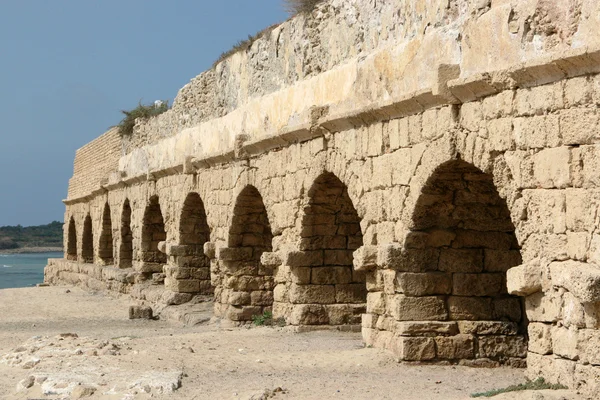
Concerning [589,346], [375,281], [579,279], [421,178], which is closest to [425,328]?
[375,281]

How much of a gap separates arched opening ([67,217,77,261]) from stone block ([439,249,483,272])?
67.2 feet

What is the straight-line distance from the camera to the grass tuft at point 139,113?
64.3 ft

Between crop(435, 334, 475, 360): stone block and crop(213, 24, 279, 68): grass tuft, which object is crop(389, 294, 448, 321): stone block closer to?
crop(435, 334, 475, 360): stone block

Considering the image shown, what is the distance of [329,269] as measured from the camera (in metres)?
10.8

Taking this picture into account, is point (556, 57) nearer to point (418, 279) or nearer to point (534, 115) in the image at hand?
point (534, 115)

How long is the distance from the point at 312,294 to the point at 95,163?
581 inches

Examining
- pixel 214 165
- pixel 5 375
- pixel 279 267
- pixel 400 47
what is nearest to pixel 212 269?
pixel 214 165

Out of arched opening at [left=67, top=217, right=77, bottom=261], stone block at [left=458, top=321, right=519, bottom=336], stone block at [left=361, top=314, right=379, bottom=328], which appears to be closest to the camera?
stone block at [left=458, top=321, right=519, bottom=336]

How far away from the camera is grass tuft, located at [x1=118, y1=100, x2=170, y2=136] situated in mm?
19594

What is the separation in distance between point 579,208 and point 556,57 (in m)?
1.02

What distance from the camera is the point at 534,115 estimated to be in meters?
6.73

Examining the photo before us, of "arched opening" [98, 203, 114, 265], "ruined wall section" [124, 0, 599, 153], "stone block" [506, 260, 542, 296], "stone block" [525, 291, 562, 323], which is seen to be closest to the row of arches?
"ruined wall section" [124, 0, 599, 153]

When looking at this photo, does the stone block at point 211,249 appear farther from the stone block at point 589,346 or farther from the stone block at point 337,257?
the stone block at point 589,346

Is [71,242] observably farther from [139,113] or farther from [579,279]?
[579,279]
